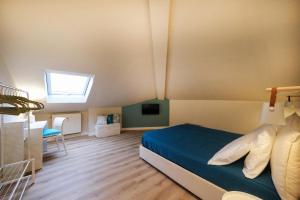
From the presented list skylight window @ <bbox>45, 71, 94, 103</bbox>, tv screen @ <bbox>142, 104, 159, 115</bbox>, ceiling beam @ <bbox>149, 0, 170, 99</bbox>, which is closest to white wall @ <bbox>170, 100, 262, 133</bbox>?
tv screen @ <bbox>142, 104, 159, 115</bbox>

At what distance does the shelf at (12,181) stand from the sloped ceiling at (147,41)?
5.08 feet

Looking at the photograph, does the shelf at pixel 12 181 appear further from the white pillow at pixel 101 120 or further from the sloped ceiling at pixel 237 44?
the sloped ceiling at pixel 237 44

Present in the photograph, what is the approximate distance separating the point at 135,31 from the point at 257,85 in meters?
2.69

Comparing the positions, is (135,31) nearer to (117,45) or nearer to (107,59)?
(117,45)

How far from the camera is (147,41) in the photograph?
2805 mm

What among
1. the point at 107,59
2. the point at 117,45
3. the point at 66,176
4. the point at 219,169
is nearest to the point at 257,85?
the point at 219,169

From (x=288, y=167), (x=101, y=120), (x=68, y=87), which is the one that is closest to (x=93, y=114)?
(x=101, y=120)

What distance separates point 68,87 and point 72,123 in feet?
3.66

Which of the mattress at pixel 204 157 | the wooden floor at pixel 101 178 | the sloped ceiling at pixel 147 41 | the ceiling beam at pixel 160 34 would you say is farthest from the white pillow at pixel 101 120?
the mattress at pixel 204 157

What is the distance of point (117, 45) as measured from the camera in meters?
2.71

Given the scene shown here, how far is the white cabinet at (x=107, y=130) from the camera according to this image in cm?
447

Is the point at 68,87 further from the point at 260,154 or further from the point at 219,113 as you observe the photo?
the point at 219,113

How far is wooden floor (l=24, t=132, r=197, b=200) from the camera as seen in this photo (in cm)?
191

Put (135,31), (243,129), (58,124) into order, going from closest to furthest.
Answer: (135,31)
(58,124)
(243,129)
